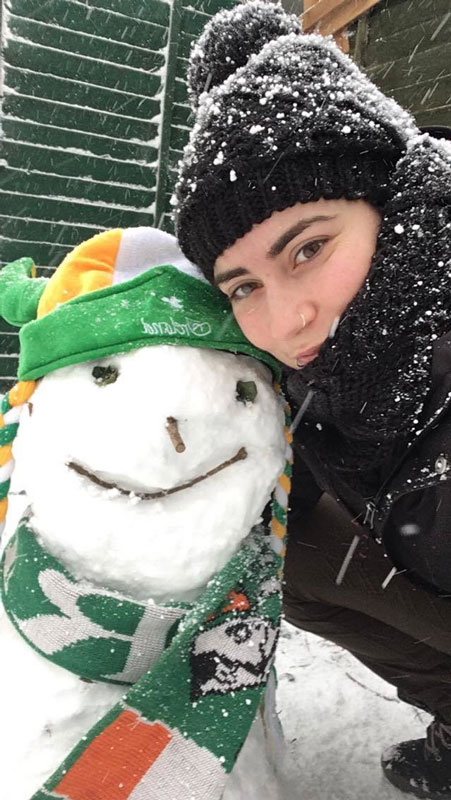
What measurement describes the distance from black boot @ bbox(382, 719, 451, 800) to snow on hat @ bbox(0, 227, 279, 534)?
878 millimetres

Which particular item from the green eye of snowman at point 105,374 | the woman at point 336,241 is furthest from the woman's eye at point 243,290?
the green eye of snowman at point 105,374

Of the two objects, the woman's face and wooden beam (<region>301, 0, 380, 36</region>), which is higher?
wooden beam (<region>301, 0, 380, 36</region>)

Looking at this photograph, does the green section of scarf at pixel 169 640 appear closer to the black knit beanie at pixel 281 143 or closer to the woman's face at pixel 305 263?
the woman's face at pixel 305 263

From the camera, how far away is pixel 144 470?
0.84 metres

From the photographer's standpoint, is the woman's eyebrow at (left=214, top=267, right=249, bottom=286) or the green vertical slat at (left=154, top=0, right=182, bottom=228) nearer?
the woman's eyebrow at (left=214, top=267, right=249, bottom=286)

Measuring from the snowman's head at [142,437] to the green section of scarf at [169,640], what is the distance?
35 mm

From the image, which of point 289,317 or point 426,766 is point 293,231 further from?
point 426,766

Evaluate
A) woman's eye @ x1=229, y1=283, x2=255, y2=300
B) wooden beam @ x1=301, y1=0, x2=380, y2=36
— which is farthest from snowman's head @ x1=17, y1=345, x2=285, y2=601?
wooden beam @ x1=301, y1=0, x2=380, y2=36

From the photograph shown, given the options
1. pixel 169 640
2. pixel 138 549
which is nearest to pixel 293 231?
pixel 138 549

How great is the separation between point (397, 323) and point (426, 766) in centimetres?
94

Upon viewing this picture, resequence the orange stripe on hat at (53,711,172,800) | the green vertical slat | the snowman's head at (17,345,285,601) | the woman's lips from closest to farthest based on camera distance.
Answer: the orange stripe on hat at (53,711,172,800), the snowman's head at (17,345,285,601), the woman's lips, the green vertical slat

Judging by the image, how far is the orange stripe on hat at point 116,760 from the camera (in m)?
0.74

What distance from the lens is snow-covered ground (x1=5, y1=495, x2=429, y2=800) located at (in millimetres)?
1282

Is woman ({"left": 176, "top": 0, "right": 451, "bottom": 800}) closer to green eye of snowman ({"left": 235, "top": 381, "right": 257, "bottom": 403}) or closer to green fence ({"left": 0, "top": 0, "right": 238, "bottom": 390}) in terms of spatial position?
green eye of snowman ({"left": 235, "top": 381, "right": 257, "bottom": 403})
